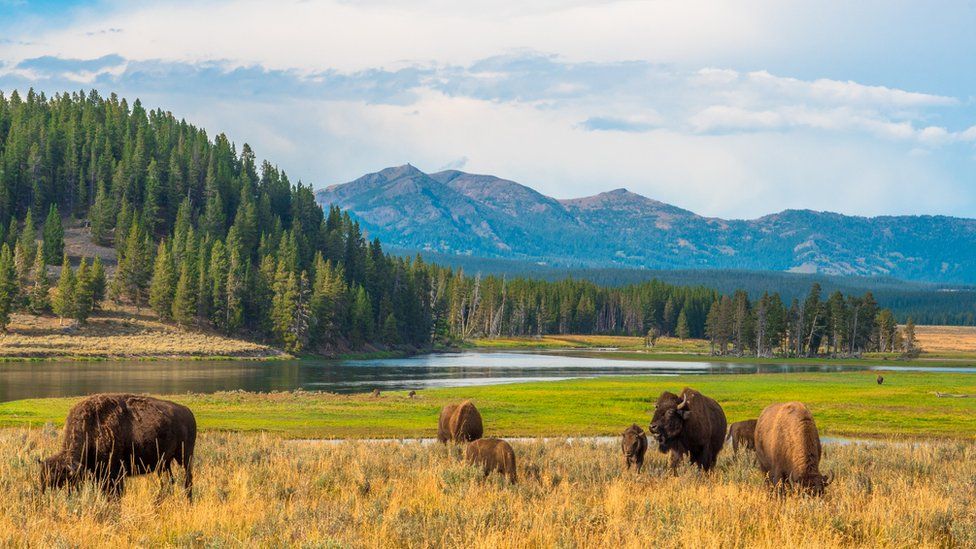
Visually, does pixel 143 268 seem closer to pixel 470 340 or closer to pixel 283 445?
pixel 470 340

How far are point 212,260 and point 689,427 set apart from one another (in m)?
Result: 125

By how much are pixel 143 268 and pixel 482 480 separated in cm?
12640

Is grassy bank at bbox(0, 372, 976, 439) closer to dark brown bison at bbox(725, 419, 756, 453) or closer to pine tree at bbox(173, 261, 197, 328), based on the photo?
dark brown bison at bbox(725, 419, 756, 453)

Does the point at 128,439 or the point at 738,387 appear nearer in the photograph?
the point at 128,439

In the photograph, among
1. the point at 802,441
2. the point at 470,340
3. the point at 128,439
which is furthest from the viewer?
the point at 470,340

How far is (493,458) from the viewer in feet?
68.3

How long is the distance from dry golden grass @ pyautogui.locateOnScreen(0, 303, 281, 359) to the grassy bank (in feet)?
200

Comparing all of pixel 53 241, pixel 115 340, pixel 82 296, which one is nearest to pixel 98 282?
pixel 82 296

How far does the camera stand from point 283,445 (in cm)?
2716

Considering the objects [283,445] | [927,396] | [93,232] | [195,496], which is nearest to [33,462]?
[195,496]

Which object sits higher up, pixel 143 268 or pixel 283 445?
pixel 143 268

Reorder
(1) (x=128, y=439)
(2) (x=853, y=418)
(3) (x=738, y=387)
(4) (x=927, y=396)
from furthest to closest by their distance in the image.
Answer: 1. (3) (x=738, y=387)
2. (4) (x=927, y=396)
3. (2) (x=853, y=418)
4. (1) (x=128, y=439)

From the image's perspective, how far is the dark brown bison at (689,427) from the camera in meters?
20.6

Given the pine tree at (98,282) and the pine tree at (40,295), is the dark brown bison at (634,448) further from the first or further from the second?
the pine tree at (40,295)
